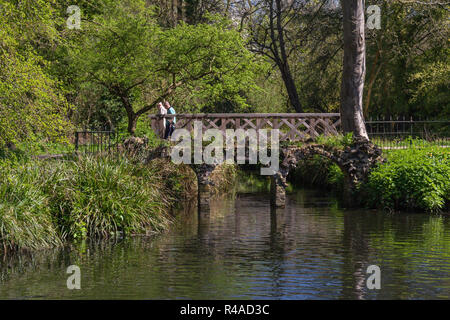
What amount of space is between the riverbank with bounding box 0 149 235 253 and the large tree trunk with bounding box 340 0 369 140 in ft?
27.1

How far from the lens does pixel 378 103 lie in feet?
134

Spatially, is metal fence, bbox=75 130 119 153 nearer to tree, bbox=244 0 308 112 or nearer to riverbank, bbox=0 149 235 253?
riverbank, bbox=0 149 235 253

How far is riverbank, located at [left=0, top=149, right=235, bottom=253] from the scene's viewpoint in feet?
44.8

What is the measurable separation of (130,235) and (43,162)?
3.02 metres

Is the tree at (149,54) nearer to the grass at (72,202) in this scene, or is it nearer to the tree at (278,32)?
the tree at (278,32)

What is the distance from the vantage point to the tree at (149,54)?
2444 centimetres

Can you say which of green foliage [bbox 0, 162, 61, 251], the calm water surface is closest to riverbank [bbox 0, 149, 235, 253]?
green foliage [bbox 0, 162, 61, 251]

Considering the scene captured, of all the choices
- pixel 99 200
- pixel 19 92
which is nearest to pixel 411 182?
pixel 99 200

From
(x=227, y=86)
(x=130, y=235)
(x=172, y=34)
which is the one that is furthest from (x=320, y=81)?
(x=130, y=235)

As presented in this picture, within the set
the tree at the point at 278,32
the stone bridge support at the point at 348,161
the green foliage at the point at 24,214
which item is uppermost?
the tree at the point at 278,32

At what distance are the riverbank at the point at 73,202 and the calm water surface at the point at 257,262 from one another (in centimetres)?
50

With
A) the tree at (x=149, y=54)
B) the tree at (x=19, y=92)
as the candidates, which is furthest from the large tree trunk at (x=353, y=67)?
the tree at (x=19, y=92)

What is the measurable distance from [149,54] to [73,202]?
1120 cm
